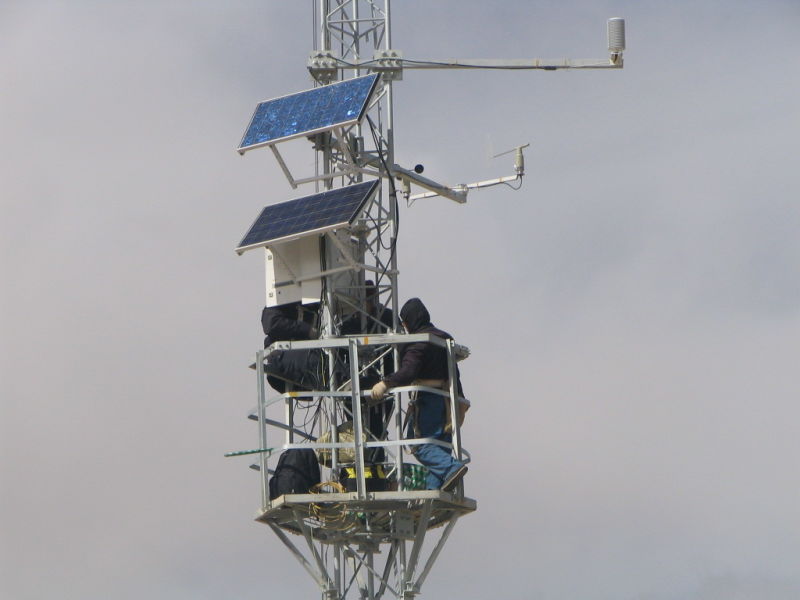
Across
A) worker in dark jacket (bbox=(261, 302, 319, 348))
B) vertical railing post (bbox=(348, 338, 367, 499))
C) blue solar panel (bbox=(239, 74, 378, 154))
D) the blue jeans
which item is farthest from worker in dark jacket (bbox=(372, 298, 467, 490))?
blue solar panel (bbox=(239, 74, 378, 154))

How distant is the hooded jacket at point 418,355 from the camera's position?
79562mm

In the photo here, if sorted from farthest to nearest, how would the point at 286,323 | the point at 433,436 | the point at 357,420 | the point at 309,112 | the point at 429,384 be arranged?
1. the point at 309,112
2. the point at 286,323
3. the point at 429,384
4. the point at 433,436
5. the point at 357,420

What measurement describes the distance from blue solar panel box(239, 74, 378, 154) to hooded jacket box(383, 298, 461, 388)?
5.29 meters

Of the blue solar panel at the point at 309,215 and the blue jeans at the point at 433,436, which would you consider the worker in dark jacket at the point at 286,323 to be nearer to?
the blue solar panel at the point at 309,215

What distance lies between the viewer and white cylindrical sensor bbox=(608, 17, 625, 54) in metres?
85.3

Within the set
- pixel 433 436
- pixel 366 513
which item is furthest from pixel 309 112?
pixel 366 513

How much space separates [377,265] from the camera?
8250 centimetres

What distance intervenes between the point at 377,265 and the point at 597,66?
29.6ft

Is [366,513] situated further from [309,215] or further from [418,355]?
[309,215]

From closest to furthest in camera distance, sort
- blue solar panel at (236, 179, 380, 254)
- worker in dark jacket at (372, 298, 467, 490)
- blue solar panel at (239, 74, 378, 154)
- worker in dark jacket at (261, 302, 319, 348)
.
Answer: worker in dark jacket at (372, 298, 467, 490), blue solar panel at (236, 179, 380, 254), worker in dark jacket at (261, 302, 319, 348), blue solar panel at (239, 74, 378, 154)

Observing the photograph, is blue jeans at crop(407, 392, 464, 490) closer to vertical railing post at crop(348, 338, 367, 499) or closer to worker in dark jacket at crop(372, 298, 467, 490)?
worker in dark jacket at crop(372, 298, 467, 490)

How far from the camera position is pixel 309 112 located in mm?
82938

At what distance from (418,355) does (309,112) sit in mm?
7711

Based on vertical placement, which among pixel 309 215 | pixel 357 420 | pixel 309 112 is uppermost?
pixel 309 112
